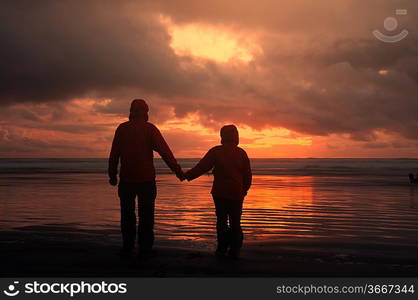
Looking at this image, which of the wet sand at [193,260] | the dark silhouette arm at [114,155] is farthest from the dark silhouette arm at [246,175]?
the dark silhouette arm at [114,155]

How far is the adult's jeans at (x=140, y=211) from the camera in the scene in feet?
24.5

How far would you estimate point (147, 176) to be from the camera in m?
7.44

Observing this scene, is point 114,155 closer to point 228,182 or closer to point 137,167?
point 137,167

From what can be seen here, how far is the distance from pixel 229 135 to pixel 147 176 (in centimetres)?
150

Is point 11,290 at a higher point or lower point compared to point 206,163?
lower

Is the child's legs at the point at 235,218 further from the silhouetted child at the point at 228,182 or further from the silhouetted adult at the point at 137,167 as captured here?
the silhouetted adult at the point at 137,167

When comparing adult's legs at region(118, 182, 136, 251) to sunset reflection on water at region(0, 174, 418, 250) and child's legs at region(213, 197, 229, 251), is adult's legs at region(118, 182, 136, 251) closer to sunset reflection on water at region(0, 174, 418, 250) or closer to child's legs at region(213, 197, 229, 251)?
child's legs at region(213, 197, 229, 251)

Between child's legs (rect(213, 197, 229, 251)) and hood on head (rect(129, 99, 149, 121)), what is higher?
hood on head (rect(129, 99, 149, 121))

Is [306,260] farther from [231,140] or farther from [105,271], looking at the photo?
[105,271]

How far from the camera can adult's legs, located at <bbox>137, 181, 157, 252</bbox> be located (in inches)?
293

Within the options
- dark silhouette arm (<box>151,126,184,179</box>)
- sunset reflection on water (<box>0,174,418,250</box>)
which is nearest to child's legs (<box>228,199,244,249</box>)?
dark silhouette arm (<box>151,126,184,179</box>)

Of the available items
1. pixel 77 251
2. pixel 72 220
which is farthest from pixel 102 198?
pixel 77 251

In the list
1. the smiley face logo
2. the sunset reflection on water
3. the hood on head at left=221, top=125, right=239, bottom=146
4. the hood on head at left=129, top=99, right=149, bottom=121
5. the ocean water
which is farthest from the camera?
the sunset reflection on water

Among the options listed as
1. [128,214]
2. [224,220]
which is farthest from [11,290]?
[224,220]
